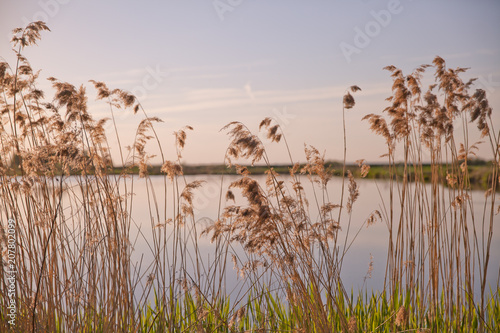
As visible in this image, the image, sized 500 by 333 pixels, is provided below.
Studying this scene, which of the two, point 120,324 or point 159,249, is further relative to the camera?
point 159,249

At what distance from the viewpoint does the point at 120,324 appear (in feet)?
10.3

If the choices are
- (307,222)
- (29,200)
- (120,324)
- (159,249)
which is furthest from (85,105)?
(307,222)

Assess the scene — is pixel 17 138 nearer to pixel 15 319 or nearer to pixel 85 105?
pixel 85 105

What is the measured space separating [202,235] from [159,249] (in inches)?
13.9

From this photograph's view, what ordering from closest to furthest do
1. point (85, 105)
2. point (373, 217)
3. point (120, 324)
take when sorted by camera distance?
1. point (120, 324)
2. point (85, 105)
3. point (373, 217)

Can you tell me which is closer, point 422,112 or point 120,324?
point 120,324

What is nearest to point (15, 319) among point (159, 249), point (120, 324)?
point (120, 324)

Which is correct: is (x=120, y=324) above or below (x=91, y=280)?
below

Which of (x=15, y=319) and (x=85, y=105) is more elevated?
(x=85, y=105)

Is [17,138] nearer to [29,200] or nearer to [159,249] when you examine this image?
[29,200]

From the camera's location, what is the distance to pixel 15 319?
10.6 feet

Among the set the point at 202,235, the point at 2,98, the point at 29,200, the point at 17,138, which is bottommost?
the point at 202,235

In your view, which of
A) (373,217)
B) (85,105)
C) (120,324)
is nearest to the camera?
(120,324)

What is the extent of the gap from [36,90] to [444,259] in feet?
11.4
